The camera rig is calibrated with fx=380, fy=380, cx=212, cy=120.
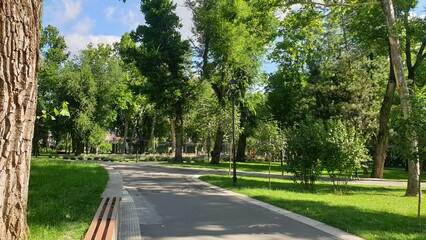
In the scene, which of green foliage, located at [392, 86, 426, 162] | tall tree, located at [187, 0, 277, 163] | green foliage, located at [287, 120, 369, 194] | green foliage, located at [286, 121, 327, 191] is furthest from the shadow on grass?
tall tree, located at [187, 0, 277, 163]

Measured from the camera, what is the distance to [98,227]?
19.6 feet

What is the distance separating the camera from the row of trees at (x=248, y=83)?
351 centimetres

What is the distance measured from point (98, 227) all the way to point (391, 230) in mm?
6014

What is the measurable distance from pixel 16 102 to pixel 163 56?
108 ft

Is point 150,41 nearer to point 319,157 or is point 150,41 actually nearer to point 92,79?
point 92,79

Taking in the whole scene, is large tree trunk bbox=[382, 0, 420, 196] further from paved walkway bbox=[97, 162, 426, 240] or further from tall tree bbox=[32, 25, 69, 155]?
tall tree bbox=[32, 25, 69, 155]

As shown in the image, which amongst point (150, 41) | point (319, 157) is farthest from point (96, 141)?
point (319, 157)

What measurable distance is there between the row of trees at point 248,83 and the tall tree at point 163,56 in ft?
0.37

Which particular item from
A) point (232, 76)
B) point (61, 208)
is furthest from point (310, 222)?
point (232, 76)

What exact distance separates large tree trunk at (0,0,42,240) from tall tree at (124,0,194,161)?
3219 centimetres

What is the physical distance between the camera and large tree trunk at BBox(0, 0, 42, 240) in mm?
3242

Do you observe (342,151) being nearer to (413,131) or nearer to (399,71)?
(399,71)

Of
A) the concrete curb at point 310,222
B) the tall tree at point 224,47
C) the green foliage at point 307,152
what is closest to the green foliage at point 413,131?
the concrete curb at point 310,222

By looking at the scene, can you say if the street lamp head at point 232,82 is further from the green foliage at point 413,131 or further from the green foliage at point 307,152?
the green foliage at point 413,131
